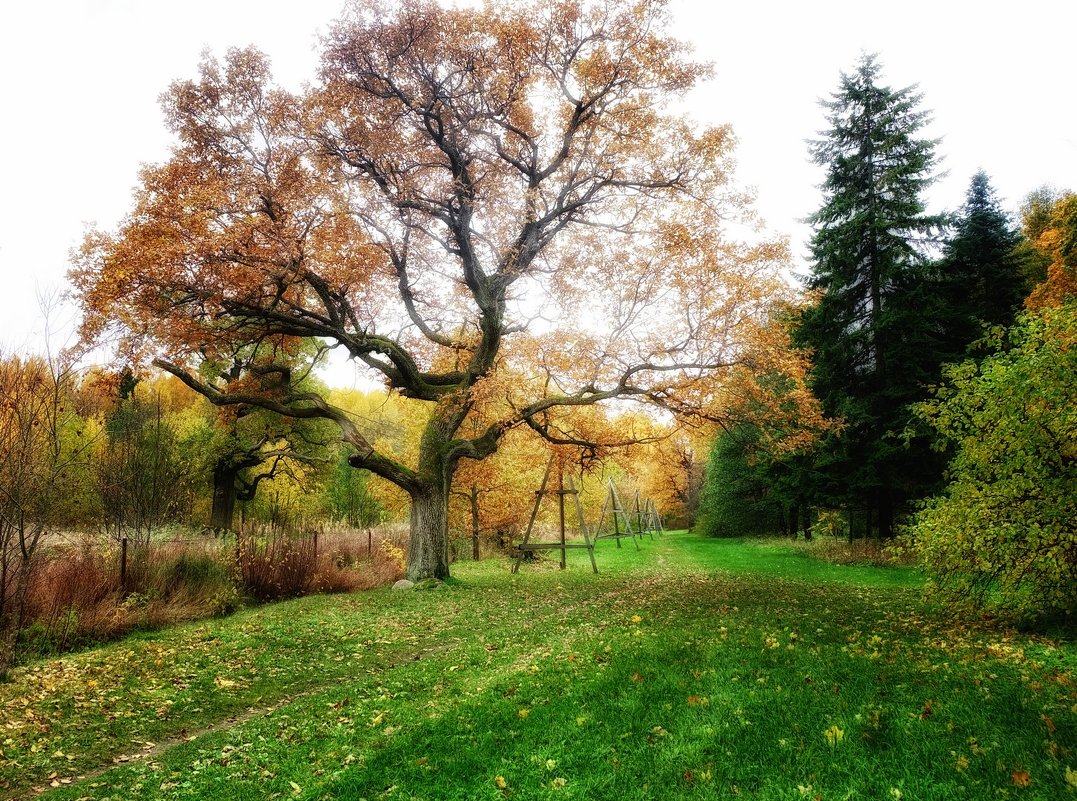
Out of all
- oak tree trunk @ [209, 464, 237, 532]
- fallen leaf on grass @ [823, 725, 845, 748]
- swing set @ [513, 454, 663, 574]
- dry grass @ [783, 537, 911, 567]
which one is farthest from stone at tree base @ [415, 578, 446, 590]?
oak tree trunk @ [209, 464, 237, 532]

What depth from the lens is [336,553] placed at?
54.2 feet

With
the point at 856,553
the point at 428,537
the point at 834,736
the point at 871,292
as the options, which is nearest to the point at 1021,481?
the point at 834,736

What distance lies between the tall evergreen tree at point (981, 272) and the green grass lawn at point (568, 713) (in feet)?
50.3

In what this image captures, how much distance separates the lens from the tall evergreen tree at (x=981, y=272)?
20.0 meters

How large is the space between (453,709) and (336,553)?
1210cm

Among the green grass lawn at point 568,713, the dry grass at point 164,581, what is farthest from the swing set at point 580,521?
the green grass lawn at point 568,713

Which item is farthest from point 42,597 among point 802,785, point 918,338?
point 918,338

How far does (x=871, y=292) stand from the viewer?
20.6 metres

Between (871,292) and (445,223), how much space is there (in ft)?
52.3

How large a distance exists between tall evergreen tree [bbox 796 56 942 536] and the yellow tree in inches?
375

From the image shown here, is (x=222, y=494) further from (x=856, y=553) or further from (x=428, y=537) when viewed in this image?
(x=856, y=553)

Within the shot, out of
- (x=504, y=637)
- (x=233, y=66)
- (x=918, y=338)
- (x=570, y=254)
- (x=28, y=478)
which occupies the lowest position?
(x=504, y=637)

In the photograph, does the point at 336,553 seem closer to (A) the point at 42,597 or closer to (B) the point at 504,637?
(A) the point at 42,597

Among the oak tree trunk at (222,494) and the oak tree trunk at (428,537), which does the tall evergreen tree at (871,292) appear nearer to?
the oak tree trunk at (428,537)
